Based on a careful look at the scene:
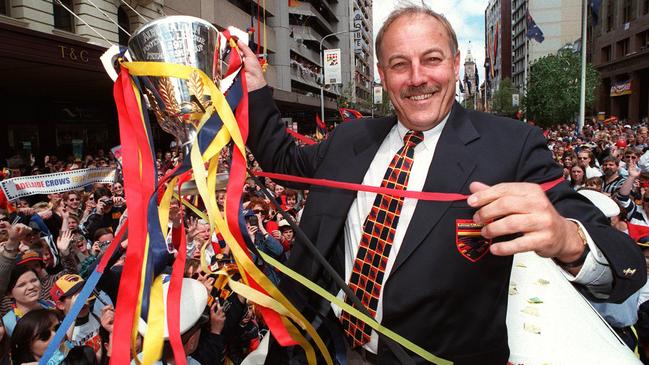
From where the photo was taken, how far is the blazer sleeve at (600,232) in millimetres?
1305

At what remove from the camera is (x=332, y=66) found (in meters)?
26.5

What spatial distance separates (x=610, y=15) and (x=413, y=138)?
55.6 metres

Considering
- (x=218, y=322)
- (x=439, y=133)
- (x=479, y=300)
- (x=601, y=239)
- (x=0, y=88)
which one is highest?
(x=0, y=88)

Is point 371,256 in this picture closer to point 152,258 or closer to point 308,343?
point 308,343

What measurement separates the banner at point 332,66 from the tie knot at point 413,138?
2442 cm

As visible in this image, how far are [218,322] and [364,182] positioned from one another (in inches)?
76.7

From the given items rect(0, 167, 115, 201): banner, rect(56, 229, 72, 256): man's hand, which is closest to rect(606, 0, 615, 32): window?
rect(0, 167, 115, 201): banner

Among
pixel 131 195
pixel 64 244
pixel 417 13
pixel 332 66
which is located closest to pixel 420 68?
pixel 417 13

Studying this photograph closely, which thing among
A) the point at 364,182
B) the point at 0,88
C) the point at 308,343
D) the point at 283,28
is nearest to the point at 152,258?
the point at 308,343

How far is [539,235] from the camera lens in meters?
1.14

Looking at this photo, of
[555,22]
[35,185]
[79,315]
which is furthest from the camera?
[555,22]

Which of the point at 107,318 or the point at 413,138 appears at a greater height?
the point at 413,138

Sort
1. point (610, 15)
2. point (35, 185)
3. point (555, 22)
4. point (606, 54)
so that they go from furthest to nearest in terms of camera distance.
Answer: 1. point (555, 22)
2. point (606, 54)
3. point (610, 15)
4. point (35, 185)

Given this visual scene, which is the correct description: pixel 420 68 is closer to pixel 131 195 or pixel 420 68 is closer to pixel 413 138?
pixel 413 138
